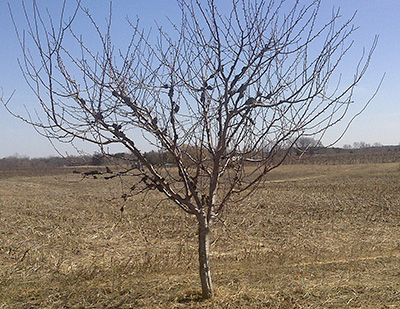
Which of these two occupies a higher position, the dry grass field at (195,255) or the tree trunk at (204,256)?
the tree trunk at (204,256)

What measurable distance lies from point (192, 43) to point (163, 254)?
539 cm

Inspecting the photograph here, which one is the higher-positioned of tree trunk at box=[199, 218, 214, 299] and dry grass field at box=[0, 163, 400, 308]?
tree trunk at box=[199, 218, 214, 299]

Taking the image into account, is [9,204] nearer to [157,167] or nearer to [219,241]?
[219,241]

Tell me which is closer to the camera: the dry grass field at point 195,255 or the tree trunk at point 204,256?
the tree trunk at point 204,256

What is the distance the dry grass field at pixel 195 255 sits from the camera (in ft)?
15.6

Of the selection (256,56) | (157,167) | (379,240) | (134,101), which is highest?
(256,56)

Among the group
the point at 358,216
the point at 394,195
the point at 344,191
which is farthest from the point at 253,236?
the point at 344,191

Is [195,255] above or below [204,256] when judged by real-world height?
below

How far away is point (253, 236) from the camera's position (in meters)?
10.9

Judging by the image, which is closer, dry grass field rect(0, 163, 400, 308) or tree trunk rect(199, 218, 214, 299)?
tree trunk rect(199, 218, 214, 299)

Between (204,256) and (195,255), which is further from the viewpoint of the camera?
(195,255)

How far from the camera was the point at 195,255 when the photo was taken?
8148 mm

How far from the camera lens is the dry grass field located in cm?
477

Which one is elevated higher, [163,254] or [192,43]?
[192,43]
